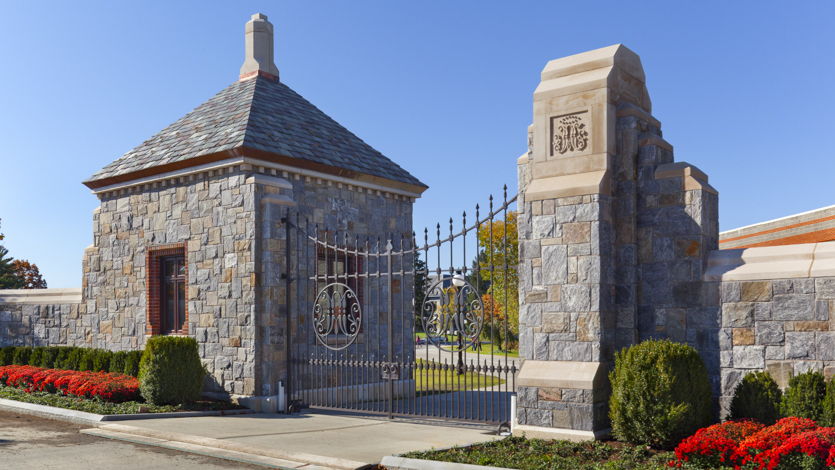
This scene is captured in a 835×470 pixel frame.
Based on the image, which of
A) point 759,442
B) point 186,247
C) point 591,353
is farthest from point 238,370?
point 759,442

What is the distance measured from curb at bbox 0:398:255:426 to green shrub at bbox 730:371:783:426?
7.40m

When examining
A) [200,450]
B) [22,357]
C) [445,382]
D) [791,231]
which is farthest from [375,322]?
[791,231]

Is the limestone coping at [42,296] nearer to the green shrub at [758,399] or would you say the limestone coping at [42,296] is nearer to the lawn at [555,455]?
the lawn at [555,455]

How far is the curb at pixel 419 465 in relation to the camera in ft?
22.2

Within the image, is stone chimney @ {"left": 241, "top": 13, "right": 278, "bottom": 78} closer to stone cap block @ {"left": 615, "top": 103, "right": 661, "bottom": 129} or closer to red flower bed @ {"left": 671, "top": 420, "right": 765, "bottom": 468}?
stone cap block @ {"left": 615, "top": 103, "right": 661, "bottom": 129}

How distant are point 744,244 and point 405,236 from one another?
38.5 feet

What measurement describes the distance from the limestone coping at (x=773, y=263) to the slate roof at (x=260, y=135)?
728 centimetres

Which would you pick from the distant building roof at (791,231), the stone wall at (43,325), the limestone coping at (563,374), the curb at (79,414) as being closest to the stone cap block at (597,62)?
the limestone coping at (563,374)

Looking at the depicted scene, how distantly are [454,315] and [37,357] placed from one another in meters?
10.0

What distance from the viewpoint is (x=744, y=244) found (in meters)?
21.1

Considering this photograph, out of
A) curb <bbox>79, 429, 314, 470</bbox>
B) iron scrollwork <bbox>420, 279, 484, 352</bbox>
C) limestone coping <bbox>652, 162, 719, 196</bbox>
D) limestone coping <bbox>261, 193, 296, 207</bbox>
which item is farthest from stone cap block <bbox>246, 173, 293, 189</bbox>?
limestone coping <bbox>652, 162, 719, 196</bbox>

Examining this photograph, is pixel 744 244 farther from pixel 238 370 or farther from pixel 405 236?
pixel 238 370

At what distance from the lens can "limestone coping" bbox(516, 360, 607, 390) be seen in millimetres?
7793

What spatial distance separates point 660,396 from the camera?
709 cm
